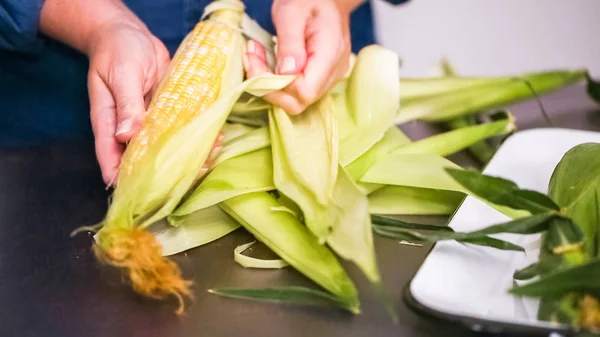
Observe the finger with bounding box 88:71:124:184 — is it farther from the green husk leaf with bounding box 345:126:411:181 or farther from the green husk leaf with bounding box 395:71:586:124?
the green husk leaf with bounding box 395:71:586:124

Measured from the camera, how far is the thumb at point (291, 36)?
56cm

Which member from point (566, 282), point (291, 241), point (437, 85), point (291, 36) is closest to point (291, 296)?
point (291, 241)

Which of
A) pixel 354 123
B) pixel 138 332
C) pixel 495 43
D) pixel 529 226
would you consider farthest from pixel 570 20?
pixel 138 332

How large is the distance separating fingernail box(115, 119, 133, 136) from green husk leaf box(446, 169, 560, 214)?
0.89 feet

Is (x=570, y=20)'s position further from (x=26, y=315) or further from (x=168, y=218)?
(x=26, y=315)

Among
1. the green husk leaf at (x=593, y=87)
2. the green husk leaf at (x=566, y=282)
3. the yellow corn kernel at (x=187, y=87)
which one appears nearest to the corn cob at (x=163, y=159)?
the yellow corn kernel at (x=187, y=87)

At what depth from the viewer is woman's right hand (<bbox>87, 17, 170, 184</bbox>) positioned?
0.54 meters

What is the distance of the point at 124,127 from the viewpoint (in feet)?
1.71

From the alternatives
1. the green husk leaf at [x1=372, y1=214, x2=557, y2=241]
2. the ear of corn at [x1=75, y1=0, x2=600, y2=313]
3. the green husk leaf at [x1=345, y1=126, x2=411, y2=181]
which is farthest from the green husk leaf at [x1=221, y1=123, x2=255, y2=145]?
the green husk leaf at [x1=372, y1=214, x2=557, y2=241]

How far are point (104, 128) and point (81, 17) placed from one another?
0.16 metres

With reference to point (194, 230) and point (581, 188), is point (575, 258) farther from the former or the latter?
point (194, 230)

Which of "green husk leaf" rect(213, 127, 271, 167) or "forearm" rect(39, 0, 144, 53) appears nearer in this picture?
"green husk leaf" rect(213, 127, 271, 167)

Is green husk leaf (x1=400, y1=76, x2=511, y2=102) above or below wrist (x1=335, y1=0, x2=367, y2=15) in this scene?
below

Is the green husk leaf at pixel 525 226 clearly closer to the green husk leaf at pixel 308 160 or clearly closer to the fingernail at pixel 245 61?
the green husk leaf at pixel 308 160
